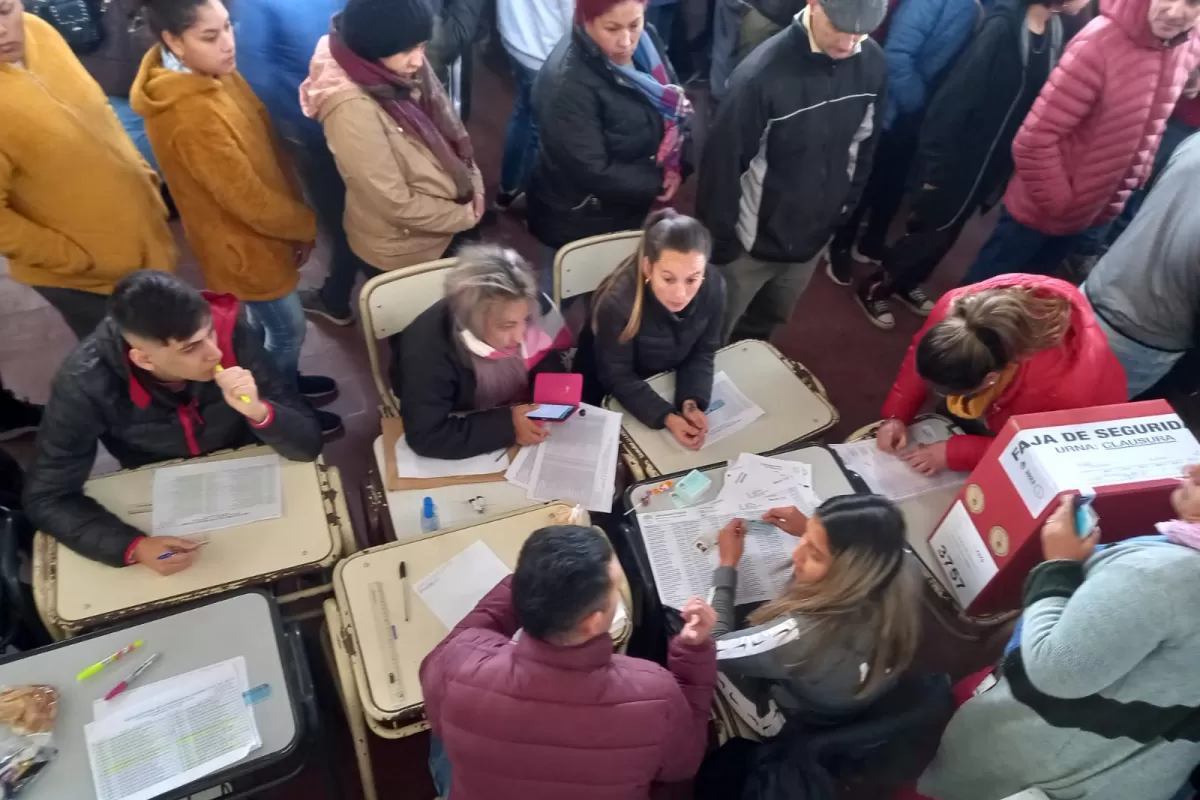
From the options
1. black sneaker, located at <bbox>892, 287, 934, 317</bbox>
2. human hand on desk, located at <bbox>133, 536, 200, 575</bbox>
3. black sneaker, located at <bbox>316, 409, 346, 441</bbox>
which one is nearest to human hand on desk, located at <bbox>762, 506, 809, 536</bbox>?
human hand on desk, located at <bbox>133, 536, 200, 575</bbox>

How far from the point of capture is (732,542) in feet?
5.66

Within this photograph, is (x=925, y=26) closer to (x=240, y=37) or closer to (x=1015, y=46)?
(x=1015, y=46)

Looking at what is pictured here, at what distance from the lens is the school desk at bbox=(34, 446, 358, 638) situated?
159cm

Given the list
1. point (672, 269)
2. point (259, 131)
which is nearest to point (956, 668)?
point (672, 269)

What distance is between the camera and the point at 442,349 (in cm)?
189

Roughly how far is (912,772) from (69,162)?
2325 millimetres

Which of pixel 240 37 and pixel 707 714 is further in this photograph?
pixel 240 37

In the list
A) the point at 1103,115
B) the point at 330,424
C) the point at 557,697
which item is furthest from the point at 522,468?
the point at 1103,115

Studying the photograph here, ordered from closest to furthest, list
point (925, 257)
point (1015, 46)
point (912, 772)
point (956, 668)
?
1. point (912, 772)
2. point (956, 668)
3. point (1015, 46)
4. point (925, 257)

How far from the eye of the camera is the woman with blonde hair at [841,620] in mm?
1423

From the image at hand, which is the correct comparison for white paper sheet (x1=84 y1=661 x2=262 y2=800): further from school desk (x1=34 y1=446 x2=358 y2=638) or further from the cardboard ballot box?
the cardboard ballot box

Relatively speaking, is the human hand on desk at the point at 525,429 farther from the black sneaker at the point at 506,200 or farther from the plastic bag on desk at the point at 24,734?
the black sneaker at the point at 506,200

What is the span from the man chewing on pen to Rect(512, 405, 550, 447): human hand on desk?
495mm

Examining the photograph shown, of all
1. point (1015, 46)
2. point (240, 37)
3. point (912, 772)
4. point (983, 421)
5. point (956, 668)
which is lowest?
point (956, 668)
